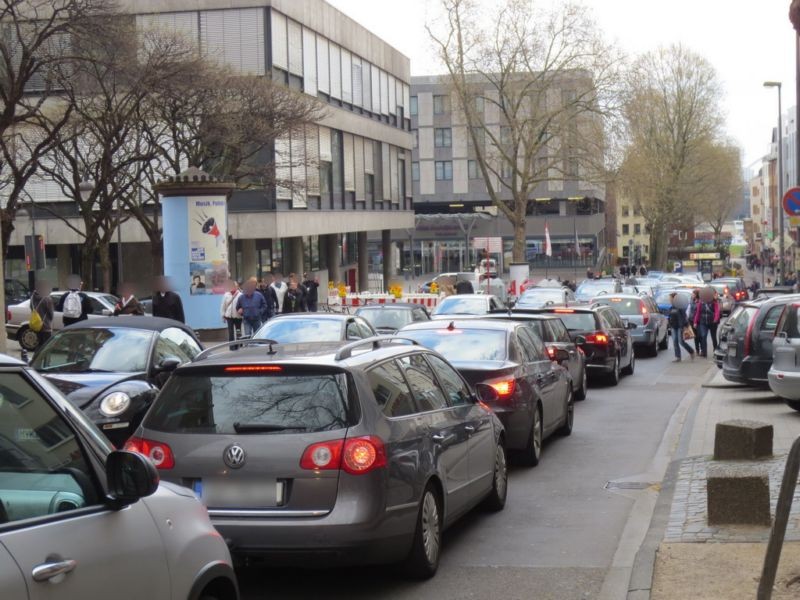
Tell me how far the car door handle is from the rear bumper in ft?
40.7

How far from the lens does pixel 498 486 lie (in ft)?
32.0

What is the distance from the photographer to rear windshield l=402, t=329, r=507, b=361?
40.6 ft

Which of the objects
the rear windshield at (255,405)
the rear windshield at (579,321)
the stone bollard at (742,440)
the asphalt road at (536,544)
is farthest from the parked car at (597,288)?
the rear windshield at (255,405)

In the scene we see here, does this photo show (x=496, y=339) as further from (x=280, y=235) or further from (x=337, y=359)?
(x=280, y=235)

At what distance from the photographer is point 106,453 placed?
4176mm

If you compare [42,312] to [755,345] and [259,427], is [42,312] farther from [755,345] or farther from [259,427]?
[259,427]

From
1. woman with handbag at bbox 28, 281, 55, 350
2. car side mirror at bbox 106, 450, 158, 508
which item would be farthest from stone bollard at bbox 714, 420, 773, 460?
woman with handbag at bbox 28, 281, 55, 350

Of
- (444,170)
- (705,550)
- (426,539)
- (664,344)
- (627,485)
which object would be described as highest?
(444,170)

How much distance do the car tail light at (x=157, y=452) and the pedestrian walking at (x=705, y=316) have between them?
22.0 metres

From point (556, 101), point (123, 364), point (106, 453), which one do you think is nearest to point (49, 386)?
point (106, 453)

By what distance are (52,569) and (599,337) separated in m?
18.8

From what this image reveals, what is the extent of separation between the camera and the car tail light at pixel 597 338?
21656 mm

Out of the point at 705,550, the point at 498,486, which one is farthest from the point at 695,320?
the point at 705,550

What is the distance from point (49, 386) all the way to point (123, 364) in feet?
28.6
